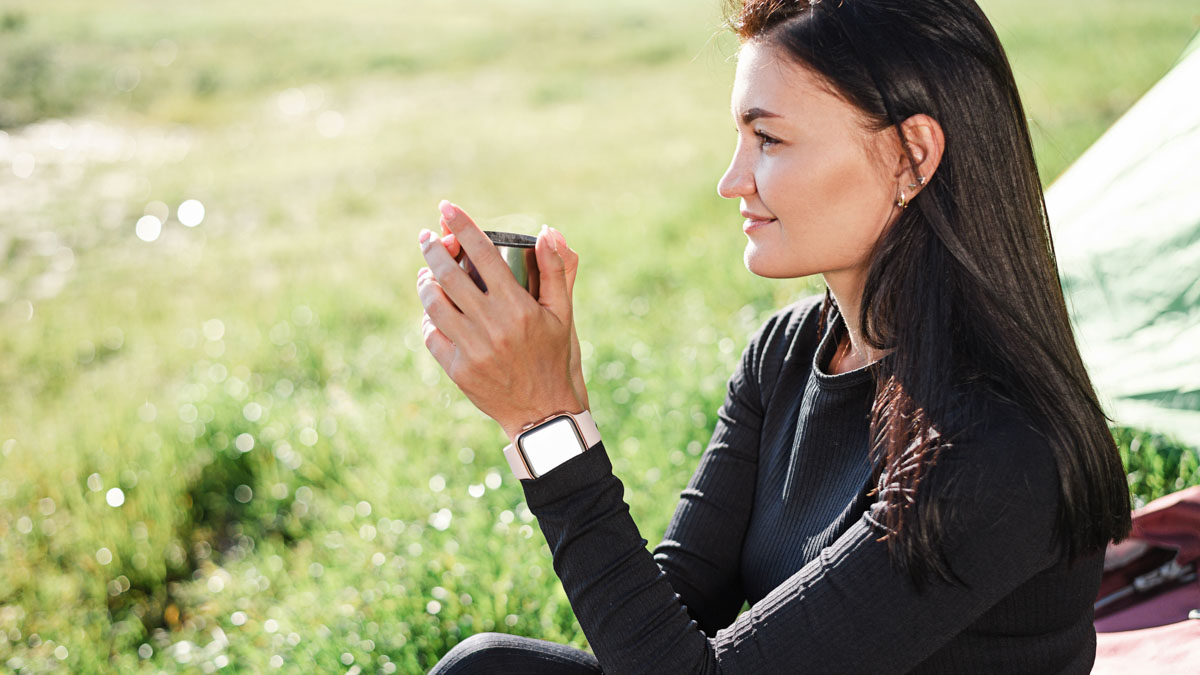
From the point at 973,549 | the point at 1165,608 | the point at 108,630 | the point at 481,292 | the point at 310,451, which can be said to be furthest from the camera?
the point at 310,451

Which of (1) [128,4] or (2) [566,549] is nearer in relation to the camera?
(2) [566,549]

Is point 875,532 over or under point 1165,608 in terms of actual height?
over

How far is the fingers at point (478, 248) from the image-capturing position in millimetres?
1508

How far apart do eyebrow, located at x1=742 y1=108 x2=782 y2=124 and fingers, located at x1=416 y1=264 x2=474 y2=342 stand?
0.52 meters

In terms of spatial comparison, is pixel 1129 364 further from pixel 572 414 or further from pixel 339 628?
pixel 339 628

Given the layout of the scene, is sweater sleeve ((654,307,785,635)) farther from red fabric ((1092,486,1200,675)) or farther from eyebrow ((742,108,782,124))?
red fabric ((1092,486,1200,675))

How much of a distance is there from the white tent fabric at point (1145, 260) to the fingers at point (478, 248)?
2.24 m

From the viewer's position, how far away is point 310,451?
4.23 m

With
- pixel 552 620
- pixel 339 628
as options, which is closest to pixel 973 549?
pixel 552 620

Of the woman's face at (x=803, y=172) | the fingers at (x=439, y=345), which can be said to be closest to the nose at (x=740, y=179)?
the woman's face at (x=803, y=172)

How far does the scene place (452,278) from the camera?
5.00 ft

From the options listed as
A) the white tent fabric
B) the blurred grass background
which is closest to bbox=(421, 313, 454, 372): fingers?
the blurred grass background

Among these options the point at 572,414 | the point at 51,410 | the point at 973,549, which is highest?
the point at 51,410

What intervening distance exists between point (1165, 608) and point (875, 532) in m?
1.29
